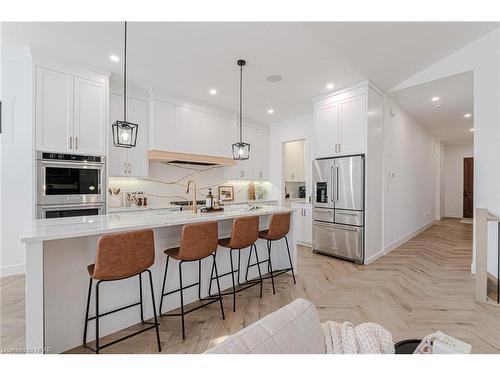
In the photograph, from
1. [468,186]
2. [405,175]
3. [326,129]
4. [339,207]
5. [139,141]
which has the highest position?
[326,129]

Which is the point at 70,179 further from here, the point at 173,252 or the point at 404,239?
the point at 404,239

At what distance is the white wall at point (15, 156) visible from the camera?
320 cm

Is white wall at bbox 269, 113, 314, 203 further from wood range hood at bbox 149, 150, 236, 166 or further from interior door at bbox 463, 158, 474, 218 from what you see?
interior door at bbox 463, 158, 474, 218

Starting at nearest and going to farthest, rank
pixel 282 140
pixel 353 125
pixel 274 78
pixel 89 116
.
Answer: pixel 89 116 → pixel 274 78 → pixel 353 125 → pixel 282 140

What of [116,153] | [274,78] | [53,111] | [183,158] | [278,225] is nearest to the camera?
[278,225]

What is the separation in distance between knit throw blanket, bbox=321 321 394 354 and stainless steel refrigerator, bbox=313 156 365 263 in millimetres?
3050

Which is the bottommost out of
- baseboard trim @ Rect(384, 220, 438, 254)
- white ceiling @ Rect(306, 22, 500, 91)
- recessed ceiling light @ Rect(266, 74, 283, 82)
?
baseboard trim @ Rect(384, 220, 438, 254)

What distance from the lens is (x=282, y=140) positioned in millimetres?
6145

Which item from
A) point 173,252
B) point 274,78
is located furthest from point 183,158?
point 173,252

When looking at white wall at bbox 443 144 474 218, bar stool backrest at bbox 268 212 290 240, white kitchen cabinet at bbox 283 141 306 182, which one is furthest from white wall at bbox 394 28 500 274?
white wall at bbox 443 144 474 218

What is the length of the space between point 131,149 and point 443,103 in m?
5.60

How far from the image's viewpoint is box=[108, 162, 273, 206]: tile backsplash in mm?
4430

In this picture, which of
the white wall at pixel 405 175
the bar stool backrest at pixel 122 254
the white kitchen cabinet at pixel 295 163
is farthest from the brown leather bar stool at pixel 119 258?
the white kitchen cabinet at pixel 295 163

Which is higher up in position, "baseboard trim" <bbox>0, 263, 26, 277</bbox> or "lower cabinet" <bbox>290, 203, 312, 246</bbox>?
"lower cabinet" <bbox>290, 203, 312, 246</bbox>
